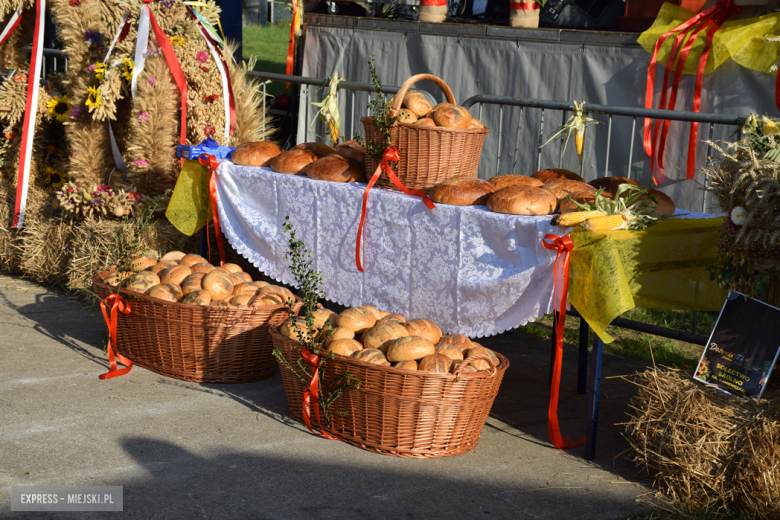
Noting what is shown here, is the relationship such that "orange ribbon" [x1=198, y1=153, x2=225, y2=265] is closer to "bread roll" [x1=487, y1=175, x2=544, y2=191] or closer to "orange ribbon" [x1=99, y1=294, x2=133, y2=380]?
"orange ribbon" [x1=99, y1=294, x2=133, y2=380]

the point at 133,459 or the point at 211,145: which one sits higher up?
the point at 211,145

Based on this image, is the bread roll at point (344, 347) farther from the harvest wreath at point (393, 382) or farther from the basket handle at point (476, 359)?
the basket handle at point (476, 359)

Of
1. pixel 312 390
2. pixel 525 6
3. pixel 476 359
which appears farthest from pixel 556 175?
pixel 525 6

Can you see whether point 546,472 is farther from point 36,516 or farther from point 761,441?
point 36,516

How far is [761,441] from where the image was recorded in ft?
10.3

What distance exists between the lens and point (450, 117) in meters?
4.50

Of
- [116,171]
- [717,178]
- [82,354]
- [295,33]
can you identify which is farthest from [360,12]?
[717,178]

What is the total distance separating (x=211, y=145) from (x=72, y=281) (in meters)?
1.63

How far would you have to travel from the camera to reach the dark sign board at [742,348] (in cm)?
331

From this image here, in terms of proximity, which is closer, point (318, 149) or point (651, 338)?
point (318, 149)

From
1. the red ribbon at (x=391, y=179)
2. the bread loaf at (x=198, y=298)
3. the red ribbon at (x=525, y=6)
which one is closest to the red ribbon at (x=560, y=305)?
the red ribbon at (x=391, y=179)

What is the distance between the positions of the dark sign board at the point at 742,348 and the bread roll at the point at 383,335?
1.33 metres

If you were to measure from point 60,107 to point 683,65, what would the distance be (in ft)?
16.9

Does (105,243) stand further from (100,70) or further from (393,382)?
(393,382)
